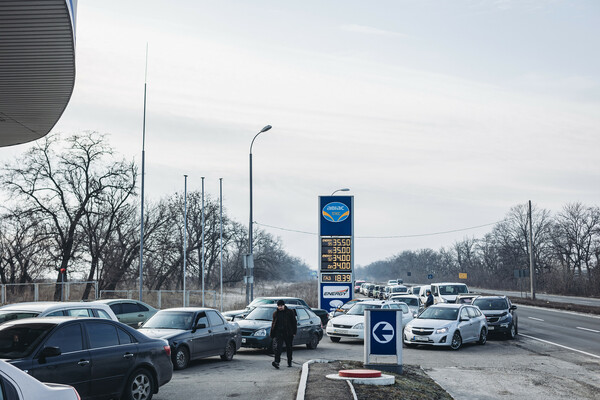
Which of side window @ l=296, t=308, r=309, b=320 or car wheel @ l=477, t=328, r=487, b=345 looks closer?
side window @ l=296, t=308, r=309, b=320

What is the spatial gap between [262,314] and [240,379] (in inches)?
278

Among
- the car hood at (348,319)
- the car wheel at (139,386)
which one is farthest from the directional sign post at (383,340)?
the car hood at (348,319)

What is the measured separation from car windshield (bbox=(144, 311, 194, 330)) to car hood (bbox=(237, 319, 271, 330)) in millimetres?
3312

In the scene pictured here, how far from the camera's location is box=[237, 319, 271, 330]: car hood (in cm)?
2008

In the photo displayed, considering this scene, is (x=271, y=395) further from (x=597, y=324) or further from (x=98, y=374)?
(x=597, y=324)

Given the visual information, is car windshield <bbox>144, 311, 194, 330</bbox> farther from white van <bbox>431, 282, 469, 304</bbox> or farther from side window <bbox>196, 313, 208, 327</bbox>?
white van <bbox>431, 282, 469, 304</bbox>

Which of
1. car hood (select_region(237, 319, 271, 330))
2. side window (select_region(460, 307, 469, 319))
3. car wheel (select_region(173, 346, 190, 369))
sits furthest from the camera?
side window (select_region(460, 307, 469, 319))

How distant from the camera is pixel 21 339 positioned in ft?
30.5

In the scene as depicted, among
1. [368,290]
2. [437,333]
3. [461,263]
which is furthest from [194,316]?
[461,263]

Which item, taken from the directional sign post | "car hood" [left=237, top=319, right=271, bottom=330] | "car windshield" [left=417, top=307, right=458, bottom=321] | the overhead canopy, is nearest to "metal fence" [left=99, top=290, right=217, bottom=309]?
"car windshield" [left=417, top=307, right=458, bottom=321]

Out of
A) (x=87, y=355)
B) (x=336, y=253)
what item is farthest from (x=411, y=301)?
(x=87, y=355)

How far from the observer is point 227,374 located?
14.9 meters

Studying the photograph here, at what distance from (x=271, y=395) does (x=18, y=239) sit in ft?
138

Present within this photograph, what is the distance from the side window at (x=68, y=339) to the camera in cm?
937
